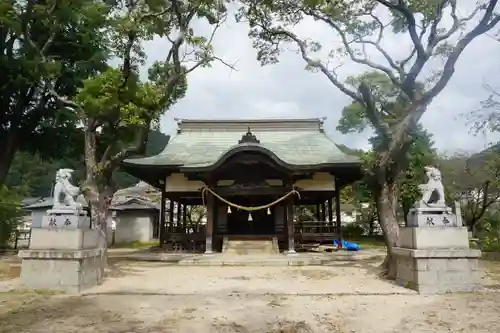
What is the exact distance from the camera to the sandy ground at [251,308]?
5793 millimetres

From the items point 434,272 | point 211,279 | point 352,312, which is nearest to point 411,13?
point 434,272

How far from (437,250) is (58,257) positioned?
8.15m

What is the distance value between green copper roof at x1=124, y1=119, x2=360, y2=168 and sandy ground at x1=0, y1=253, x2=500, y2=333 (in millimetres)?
8005

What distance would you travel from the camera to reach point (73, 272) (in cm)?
852

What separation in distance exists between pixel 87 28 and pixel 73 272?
1386cm

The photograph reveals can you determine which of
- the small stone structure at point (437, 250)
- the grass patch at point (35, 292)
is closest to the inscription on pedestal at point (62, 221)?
the grass patch at point (35, 292)

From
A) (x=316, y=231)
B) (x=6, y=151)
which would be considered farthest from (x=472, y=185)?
(x=6, y=151)

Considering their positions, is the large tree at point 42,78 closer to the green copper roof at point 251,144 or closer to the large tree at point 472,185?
the green copper roof at point 251,144

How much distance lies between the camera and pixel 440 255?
8203 mm

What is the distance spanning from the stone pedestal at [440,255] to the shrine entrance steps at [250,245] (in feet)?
29.4

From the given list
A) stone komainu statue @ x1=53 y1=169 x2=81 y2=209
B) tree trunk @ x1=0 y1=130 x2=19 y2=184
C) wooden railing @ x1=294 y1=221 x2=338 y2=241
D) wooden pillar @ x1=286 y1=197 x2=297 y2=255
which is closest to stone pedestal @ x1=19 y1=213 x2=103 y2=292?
stone komainu statue @ x1=53 y1=169 x2=81 y2=209

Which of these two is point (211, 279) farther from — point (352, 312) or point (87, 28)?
point (87, 28)

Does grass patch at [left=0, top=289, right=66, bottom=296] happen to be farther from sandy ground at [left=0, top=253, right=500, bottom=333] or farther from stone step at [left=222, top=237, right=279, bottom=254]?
stone step at [left=222, top=237, right=279, bottom=254]

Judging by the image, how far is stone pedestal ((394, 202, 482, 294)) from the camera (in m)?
8.20
